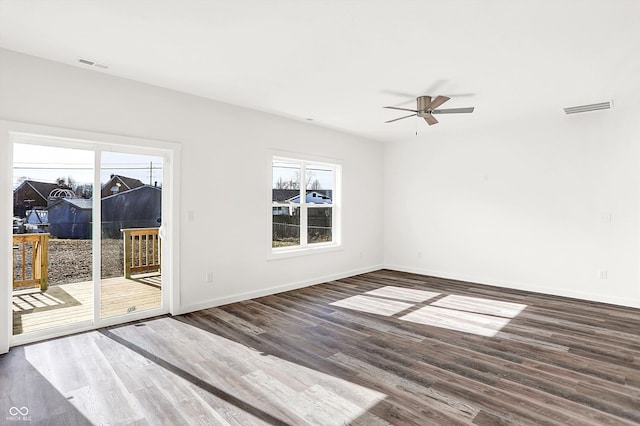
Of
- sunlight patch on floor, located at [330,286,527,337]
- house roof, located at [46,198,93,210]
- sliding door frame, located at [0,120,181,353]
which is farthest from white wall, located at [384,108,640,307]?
house roof, located at [46,198,93,210]

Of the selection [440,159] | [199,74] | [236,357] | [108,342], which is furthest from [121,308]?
[440,159]

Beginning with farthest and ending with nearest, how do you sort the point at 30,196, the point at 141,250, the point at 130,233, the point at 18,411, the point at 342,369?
1. the point at 141,250
2. the point at 130,233
3. the point at 30,196
4. the point at 342,369
5. the point at 18,411

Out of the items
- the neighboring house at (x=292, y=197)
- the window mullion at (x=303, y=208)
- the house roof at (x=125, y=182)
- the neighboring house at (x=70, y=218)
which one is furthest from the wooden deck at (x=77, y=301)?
the window mullion at (x=303, y=208)

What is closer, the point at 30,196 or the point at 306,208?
the point at 30,196

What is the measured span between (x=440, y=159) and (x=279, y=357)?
16.6 feet

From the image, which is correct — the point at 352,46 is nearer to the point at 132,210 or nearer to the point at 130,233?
the point at 132,210

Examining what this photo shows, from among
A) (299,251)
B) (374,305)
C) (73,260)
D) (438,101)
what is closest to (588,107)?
(438,101)

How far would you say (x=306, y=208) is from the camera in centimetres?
614

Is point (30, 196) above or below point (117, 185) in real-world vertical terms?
below

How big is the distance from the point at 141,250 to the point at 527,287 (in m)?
5.83

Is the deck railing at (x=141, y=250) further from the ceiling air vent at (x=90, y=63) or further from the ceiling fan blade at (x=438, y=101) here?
the ceiling fan blade at (x=438, y=101)

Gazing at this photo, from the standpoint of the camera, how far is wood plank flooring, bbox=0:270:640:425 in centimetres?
229

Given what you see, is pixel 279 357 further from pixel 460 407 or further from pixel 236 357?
pixel 460 407

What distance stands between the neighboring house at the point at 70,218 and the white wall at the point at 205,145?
483 millimetres
